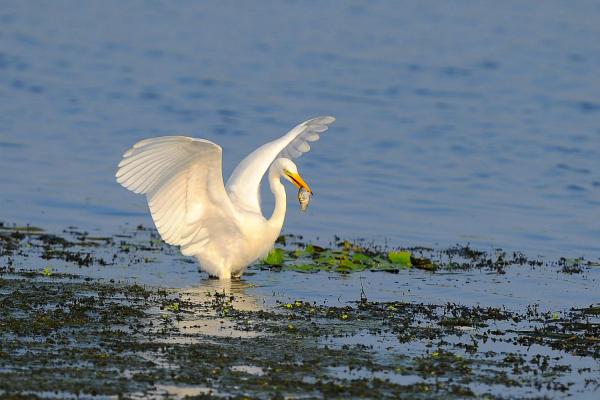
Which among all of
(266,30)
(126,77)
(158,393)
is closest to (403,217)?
(158,393)

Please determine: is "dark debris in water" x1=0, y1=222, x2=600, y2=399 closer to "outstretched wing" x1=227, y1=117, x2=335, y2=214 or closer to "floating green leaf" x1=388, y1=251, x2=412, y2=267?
"outstretched wing" x1=227, y1=117, x2=335, y2=214

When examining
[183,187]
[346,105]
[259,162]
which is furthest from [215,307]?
[346,105]

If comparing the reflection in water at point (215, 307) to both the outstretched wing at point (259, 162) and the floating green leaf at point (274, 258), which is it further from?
the outstretched wing at point (259, 162)

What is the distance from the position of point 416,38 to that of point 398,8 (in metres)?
4.46

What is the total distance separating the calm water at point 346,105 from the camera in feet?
52.0

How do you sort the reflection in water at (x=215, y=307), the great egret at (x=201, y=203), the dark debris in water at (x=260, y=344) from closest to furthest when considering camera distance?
the dark debris in water at (x=260, y=344), the reflection in water at (x=215, y=307), the great egret at (x=201, y=203)

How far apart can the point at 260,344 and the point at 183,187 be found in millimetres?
3298

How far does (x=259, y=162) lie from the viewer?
13062 mm

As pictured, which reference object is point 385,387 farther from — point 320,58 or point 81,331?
point 320,58

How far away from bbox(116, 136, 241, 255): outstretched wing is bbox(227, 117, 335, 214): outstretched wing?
68cm

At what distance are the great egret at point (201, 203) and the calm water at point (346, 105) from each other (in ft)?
7.71

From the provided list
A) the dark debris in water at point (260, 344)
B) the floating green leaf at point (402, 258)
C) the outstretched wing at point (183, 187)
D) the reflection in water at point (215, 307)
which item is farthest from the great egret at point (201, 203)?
the floating green leaf at point (402, 258)

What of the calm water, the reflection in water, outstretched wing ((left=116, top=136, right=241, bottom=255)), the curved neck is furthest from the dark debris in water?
the calm water

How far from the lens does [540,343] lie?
911cm
